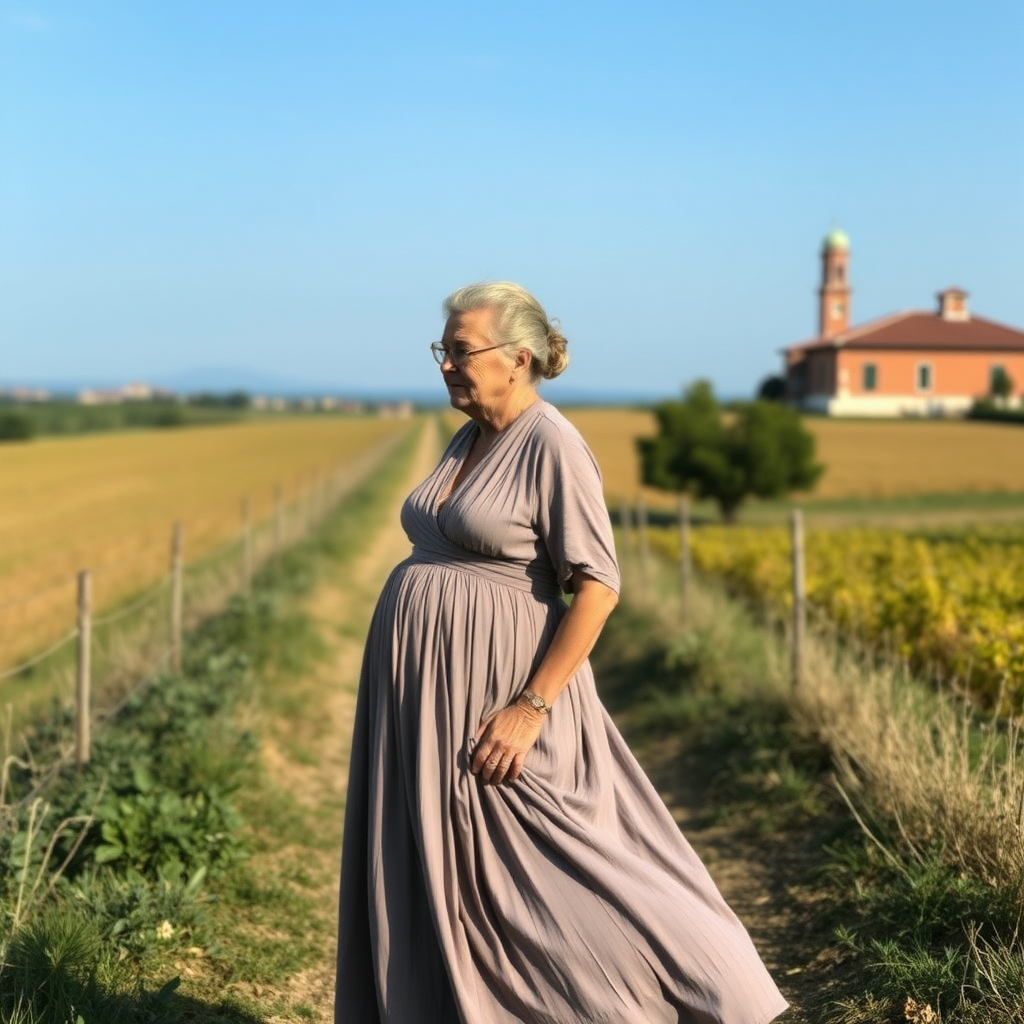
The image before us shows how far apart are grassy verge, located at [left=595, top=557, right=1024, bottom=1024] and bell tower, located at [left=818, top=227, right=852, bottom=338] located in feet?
276

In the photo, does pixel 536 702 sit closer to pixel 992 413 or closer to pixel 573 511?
pixel 573 511

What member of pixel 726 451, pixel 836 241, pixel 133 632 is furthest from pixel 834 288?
pixel 133 632

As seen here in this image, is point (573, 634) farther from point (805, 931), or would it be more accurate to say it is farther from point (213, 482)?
point (213, 482)

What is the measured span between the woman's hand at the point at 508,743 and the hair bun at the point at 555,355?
787 mm

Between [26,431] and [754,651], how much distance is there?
5272 cm

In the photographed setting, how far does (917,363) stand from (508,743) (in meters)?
75.0

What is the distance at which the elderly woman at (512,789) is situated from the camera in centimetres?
316

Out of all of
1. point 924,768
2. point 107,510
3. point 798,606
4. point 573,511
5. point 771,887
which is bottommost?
point 107,510

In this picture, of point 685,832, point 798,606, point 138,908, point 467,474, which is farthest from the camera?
point 798,606

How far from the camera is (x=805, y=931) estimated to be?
5141 mm

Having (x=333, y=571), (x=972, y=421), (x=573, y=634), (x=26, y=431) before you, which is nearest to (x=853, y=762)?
(x=573, y=634)

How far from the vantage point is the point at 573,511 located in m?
3.21

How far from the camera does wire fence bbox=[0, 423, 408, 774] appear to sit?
595cm

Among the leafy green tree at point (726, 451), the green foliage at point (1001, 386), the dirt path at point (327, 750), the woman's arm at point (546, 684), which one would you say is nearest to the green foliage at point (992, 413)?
the green foliage at point (1001, 386)
